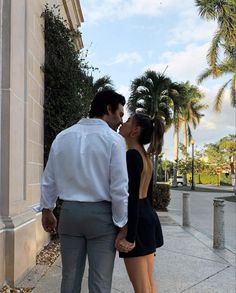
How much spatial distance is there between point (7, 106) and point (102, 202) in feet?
9.06

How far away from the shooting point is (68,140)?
308 cm

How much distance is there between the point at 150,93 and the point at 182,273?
1589 cm

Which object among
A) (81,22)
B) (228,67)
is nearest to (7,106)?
(81,22)

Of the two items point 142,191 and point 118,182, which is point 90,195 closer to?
point 118,182

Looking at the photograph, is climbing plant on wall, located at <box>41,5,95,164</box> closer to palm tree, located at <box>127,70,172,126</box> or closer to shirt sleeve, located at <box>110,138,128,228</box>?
shirt sleeve, located at <box>110,138,128,228</box>

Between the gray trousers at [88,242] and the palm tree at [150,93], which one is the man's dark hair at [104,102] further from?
the palm tree at [150,93]

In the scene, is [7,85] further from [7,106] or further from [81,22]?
[81,22]

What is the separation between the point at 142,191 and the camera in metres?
3.45

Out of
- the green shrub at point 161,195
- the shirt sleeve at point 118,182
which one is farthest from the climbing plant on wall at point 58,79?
the green shrub at point 161,195

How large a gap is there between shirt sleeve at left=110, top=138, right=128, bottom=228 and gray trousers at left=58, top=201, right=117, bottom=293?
0.27 ft

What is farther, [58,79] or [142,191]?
[58,79]

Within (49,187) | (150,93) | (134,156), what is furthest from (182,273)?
(150,93)

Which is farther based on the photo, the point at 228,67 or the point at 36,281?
the point at 228,67

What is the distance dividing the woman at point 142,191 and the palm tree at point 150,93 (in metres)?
18.2
